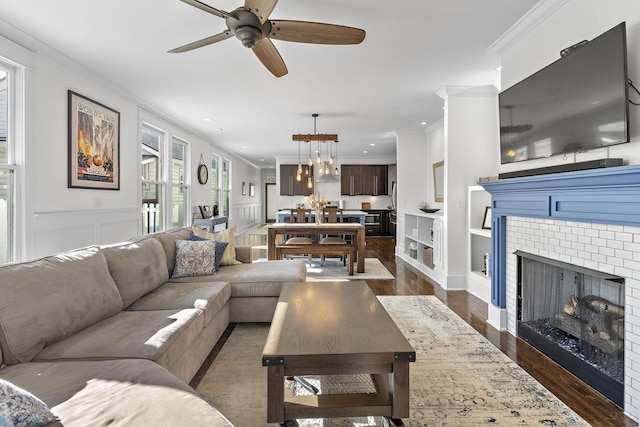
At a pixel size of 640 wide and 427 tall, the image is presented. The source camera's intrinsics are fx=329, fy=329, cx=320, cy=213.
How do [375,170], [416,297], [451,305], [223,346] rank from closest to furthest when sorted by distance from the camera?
[223,346] → [451,305] → [416,297] → [375,170]

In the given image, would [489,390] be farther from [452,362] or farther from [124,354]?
[124,354]

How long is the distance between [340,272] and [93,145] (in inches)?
148

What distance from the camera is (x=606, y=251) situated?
6.40 ft

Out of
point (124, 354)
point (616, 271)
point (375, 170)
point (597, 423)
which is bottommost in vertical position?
point (597, 423)

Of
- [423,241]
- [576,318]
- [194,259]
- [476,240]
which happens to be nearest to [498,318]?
[576,318]

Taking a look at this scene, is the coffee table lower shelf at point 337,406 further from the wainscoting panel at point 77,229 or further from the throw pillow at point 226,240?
the wainscoting panel at point 77,229

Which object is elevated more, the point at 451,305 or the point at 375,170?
the point at 375,170

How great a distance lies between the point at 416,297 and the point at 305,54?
2.93m

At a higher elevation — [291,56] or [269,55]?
[291,56]

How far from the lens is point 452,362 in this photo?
2.32 meters

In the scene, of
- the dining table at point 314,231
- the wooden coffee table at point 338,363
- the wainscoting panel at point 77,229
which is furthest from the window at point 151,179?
the wooden coffee table at point 338,363

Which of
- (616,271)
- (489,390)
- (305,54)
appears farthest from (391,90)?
(489,390)

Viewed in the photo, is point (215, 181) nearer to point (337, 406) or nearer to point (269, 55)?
point (269, 55)

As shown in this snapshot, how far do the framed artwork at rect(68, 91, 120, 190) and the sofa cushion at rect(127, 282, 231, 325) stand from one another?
1.84 m
